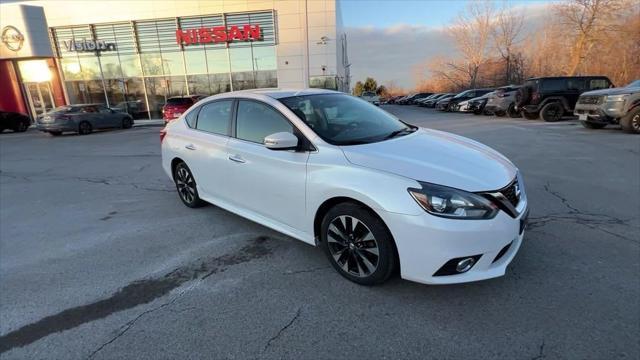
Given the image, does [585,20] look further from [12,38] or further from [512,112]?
[12,38]

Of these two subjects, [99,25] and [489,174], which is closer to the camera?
[489,174]

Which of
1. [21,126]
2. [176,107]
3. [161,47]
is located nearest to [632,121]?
[176,107]

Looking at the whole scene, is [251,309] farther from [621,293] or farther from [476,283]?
[621,293]

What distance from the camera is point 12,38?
82.8ft

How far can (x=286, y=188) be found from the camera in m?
3.40

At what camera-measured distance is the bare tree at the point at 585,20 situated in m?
31.8

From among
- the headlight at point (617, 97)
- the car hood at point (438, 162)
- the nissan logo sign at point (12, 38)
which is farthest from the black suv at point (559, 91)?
the nissan logo sign at point (12, 38)

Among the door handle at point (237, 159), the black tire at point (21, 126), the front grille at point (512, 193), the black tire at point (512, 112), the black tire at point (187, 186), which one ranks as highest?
the door handle at point (237, 159)

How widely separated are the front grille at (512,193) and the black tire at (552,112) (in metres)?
15.1

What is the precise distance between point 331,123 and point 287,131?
0.46m

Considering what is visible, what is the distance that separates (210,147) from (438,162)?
274 centimetres

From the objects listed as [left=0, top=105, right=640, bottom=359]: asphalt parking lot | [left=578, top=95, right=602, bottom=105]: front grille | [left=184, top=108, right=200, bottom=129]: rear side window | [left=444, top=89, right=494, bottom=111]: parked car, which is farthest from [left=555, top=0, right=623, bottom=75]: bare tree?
[left=184, top=108, right=200, bottom=129]: rear side window

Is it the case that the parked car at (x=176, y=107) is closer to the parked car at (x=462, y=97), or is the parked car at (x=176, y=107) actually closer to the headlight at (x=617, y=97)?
the headlight at (x=617, y=97)

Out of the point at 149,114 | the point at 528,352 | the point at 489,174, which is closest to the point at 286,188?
the point at 489,174
